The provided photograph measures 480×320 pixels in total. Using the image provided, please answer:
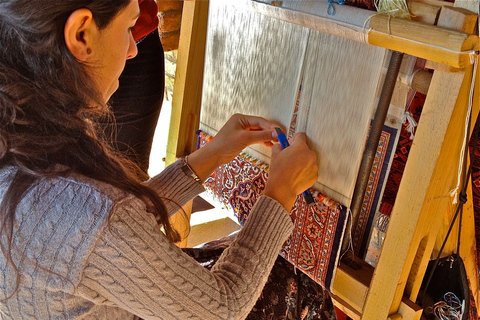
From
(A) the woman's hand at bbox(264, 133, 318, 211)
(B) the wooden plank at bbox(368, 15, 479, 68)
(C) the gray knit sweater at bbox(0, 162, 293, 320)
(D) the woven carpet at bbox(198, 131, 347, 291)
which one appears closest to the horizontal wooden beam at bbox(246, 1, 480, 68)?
(B) the wooden plank at bbox(368, 15, 479, 68)

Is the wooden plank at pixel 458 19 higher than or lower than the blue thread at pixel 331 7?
higher

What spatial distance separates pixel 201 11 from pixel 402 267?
771 mm

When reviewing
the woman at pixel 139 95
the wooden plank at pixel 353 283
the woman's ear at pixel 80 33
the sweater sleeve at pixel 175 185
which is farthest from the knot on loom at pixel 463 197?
the woman at pixel 139 95

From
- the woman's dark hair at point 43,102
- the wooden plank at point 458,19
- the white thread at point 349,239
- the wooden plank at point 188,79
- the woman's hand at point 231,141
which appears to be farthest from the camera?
the wooden plank at point 188,79

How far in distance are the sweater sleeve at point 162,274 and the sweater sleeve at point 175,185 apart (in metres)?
0.31

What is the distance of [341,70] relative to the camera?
1.01m

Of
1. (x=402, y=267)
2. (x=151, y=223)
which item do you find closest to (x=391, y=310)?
(x=402, y=267)

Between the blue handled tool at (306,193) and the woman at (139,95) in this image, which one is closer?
the blue handled tool at (306,193)

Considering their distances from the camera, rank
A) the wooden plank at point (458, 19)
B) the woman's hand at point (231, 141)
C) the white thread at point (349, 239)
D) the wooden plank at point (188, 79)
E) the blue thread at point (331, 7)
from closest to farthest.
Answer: the wooden plank at point (458, 19)
the blue thread at point (331, 7)
the white thread at point (349, 239)
the woman's hand at point (231, 141)
the wooden plank at point (188, 79)

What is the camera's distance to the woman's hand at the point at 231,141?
3.87ft

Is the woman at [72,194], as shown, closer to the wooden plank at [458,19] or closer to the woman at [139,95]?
the wooden plank at [458,19]

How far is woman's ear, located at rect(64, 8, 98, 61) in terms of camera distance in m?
0.69

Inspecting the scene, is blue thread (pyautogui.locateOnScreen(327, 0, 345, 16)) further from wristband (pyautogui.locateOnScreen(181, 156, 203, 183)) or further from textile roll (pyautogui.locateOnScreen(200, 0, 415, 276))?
wristband (pyautogui.locateOnScreen(181, 156, 203, 183))

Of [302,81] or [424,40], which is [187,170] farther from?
[424,40]
